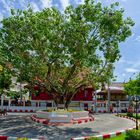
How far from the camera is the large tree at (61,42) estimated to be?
30031 mm

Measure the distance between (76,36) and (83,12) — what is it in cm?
269

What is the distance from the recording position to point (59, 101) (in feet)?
118

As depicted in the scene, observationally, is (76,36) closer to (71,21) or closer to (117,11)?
(71,21)

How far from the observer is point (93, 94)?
63.1 metres

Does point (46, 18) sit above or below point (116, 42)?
above

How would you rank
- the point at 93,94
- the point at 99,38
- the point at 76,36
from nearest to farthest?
the point at 76,36
the point at 99,38
the point at 93,94

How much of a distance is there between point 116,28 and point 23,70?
987 cm

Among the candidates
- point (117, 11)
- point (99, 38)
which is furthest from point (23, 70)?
point (117, 11)

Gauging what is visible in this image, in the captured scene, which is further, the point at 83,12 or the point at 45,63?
the point at 45,63

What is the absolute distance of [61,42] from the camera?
102ft

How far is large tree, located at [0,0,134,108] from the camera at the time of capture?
30.0 meters

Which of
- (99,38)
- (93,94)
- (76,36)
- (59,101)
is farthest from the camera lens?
(93,94)

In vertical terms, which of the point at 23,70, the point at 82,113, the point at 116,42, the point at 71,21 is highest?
the point at 71,21

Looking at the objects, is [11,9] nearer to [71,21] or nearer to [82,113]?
[71,21]
